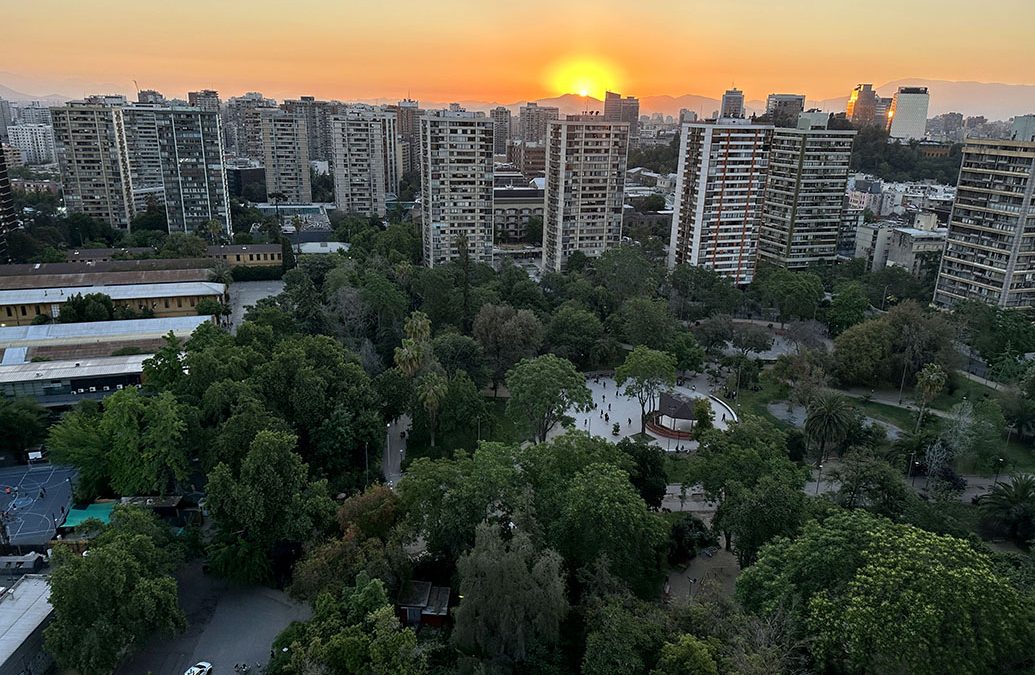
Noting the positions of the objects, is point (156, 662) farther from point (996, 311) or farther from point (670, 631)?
point (996, 311)

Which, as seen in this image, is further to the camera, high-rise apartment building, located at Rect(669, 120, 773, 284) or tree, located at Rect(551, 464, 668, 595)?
high-rise apartment building, located at Rect(669, 120, 773, 284)

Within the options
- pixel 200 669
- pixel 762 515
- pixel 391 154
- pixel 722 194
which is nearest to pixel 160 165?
pixel 391 154

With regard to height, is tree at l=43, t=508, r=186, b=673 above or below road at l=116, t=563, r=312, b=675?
above

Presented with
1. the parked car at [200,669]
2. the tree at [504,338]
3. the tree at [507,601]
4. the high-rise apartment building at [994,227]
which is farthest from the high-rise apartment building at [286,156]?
the tree at [507,601]

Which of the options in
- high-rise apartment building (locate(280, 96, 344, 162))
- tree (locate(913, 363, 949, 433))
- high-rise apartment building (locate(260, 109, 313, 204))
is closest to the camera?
tree (locate(913, 363, 949, 433))

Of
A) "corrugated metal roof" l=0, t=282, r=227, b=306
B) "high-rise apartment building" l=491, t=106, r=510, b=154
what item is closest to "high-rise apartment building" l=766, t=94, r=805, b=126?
"high-rise apartment building" l=491, t=106, r=510, b=154

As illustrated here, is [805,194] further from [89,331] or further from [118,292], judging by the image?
[118,292]

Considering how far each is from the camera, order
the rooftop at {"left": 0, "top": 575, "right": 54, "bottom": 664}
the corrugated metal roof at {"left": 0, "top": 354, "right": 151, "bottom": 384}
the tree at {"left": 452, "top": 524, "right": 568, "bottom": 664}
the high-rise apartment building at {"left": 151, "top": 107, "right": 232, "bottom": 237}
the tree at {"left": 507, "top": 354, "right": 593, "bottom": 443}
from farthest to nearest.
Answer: the high-rise apartment building at {"left": 151, "top": 107, "right": 232, "bottom": 237} < the corrugated metal roof at {"left": 0, "top": 354, "right": 151, "bottom": 384} < the tree at {"left": 507, "top": 354, "right": 593, "bottom": 443} < the rooftop at {"left": 0, "top": 575, "right": 54, "bottom": 664} < the tree at {"left": 452, "top": 524, "right": 568, "bottom": 664}

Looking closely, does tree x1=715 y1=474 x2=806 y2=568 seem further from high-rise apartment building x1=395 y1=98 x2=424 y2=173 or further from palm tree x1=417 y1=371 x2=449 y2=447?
high-rise apartment building x1=395 y1=98 x2=424 y2=173
